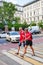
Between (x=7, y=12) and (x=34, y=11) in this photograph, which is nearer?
(x=7, y=12)

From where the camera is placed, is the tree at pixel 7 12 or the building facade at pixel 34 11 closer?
the tree at pixel 7 12

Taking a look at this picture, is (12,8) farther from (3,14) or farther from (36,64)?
(36,64)

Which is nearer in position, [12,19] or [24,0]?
[12,19]

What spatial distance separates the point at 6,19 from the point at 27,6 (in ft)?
147

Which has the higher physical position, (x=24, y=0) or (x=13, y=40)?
(x=24, y=0)

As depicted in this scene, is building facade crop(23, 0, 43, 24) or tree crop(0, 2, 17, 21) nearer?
tree crop(0, 2, 17, 21)

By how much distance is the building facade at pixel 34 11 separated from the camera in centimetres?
10625

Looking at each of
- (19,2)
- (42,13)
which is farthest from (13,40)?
(19,2)

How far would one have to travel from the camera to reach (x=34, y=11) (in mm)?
112250

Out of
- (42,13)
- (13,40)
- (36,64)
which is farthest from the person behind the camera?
(42,13)

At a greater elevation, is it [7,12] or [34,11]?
[7,12]

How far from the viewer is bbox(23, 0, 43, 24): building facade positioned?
4183 inches

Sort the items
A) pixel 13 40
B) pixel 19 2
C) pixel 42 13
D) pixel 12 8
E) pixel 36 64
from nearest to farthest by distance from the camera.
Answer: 1. pixel 36 64
2. pixel 13 40
3. pixel 12 8
4. pixel 42 13
5. pixel 19 2

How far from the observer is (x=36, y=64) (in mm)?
11266
